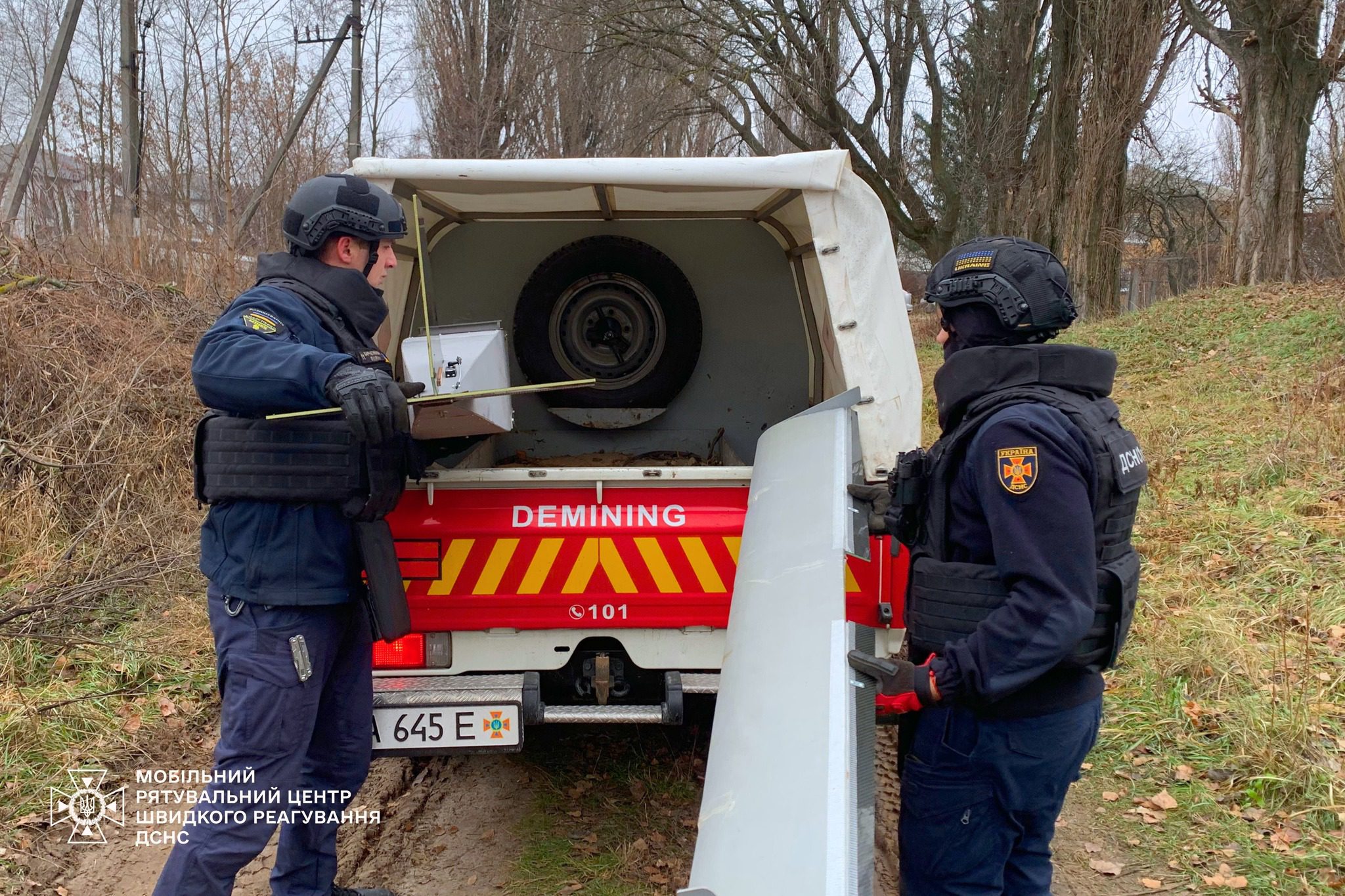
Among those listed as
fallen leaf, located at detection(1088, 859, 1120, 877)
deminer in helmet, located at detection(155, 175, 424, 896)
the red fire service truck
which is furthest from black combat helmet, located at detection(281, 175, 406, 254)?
fallen leaf, located at detection(1088, 859, 1120, 877)

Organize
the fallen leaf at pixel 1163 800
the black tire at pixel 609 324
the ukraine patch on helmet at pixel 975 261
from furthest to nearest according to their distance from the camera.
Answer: the black tire at pixel 609 324, the fallen leaf at pixel 1163 800, the ukraine patch on helmet at pixel 975 261

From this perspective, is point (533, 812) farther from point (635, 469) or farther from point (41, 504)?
point (41, 504)

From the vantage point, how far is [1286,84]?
12.9 m

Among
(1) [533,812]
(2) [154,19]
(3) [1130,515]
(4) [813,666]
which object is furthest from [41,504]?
(2) [154,19]

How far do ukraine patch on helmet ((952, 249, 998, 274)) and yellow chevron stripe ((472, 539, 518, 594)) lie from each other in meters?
1.69

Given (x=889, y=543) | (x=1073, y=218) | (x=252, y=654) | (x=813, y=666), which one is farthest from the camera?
(x=1073, y=218)

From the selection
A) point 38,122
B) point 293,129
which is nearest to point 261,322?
point 38,122

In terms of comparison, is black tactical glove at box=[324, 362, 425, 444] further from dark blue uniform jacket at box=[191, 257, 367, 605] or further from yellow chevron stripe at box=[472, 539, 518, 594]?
yellow chevron stripe at box=[472, 539, 518, 594]

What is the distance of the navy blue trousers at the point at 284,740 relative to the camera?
2.46 meters

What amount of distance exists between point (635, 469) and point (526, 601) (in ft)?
1.81

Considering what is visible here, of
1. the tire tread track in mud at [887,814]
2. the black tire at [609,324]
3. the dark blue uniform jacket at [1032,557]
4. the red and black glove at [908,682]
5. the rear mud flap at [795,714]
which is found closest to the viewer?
the rear mud flap at [795,714]

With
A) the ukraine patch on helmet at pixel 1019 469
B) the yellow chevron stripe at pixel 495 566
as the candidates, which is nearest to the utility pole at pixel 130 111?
the yellow chevron stripe at pixel 495 566

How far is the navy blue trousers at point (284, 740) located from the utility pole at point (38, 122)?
7.06 meters

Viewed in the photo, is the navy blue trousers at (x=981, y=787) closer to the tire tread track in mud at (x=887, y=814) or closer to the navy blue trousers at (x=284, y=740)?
the tire tread track in mud at (x=887, y=814)
